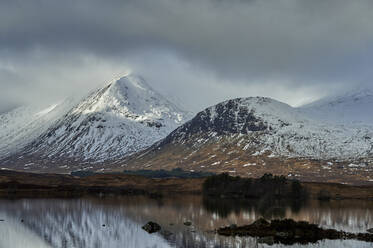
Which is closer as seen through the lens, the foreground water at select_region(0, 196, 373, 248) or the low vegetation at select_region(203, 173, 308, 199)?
the foreground water at select_region(0, 196, 373, 248)

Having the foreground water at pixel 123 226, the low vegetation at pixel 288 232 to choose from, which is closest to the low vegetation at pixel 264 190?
the foreground water at pixel 123 226

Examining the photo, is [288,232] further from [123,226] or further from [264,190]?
[264,190]

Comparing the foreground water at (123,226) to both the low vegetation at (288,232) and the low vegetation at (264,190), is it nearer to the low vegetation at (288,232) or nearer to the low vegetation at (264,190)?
the low vegetation at (288,232)

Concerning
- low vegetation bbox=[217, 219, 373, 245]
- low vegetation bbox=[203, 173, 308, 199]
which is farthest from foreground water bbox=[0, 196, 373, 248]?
low vegetation bbox=[203, 173, 308, 199]

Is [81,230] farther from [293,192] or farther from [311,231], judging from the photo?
[293,192]

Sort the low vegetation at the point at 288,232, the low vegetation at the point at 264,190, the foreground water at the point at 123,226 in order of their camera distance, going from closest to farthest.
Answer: the foreground water at the point at 123,226
the low vegetation at the point at 288,232
the low vegetation at the point at 264,190

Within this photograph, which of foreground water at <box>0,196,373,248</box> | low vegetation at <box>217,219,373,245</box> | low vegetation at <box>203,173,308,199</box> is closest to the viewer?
foreground water at <box>0,196,373,248</box>

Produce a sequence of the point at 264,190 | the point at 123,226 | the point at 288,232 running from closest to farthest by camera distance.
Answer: the point at 288,232 < the point at 123,226 < the point at 264,190

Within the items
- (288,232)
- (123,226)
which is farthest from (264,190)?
(288,232)

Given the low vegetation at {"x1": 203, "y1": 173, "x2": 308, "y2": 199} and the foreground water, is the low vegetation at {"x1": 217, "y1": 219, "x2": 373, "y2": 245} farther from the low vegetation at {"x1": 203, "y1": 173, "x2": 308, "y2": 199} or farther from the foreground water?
the low vegetation at {"x1": 203, "y1": 173, "x2": 308, "y2": 199}

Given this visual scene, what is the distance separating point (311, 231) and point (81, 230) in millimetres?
40061

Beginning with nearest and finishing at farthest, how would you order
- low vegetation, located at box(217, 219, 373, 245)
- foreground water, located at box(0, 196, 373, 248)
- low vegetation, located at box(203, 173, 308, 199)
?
1. foreground water, located at box(0, 196, 373, 248)
2. low vegetation, located at box(217, 219, 373, 245)
3. low vegetation, located at box(203, 173, 308, 199)

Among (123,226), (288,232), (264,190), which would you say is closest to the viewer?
(288,232)

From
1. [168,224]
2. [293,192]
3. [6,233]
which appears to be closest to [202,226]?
[168,224]
